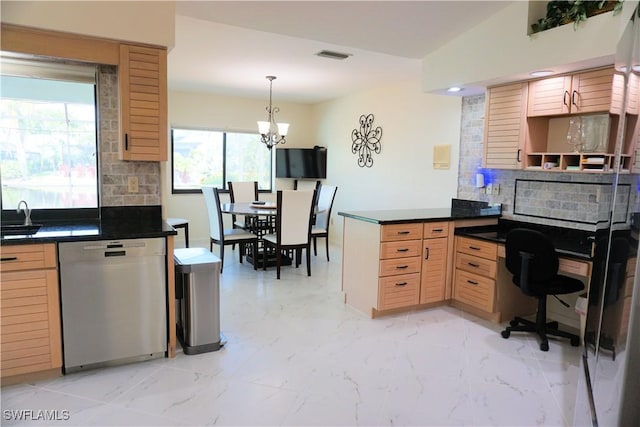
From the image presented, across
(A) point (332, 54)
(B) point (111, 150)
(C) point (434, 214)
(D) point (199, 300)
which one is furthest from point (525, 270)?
(B) point (111, 150)

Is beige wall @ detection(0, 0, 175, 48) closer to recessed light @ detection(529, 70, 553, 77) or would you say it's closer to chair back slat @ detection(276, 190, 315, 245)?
chair back slat @ detection(276, 190, 315, 245)

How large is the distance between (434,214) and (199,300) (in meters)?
2.28

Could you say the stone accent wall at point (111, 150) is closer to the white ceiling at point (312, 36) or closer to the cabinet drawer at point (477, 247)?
the white ceiling at point (312, 36)

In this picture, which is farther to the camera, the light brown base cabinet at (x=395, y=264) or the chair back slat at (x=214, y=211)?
the chair back slat at (x=214, y=211)

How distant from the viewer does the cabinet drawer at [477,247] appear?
348 centimetres

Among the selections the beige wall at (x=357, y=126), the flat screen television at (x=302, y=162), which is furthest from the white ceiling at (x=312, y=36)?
the flat screen television at (x=302, y=162)

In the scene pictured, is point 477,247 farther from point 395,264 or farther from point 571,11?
point 571,11

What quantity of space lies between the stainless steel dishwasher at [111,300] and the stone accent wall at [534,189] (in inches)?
120

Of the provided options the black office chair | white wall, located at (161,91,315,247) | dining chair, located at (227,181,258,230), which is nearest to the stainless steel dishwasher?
the black office chair

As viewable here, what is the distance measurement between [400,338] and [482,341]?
0.62 metres

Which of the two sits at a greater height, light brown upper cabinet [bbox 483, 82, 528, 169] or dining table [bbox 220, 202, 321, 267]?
light brown upper cabinet [bbox 483, 82, 528, 169]

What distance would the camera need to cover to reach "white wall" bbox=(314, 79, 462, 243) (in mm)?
4727

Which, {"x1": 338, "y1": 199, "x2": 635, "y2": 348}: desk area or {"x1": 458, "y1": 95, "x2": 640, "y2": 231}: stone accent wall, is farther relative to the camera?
{"x1": 338, "y1": 199, "x2": 635, "y2": 348}: desk area

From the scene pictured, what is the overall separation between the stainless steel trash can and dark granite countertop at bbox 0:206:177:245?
0.93ft
